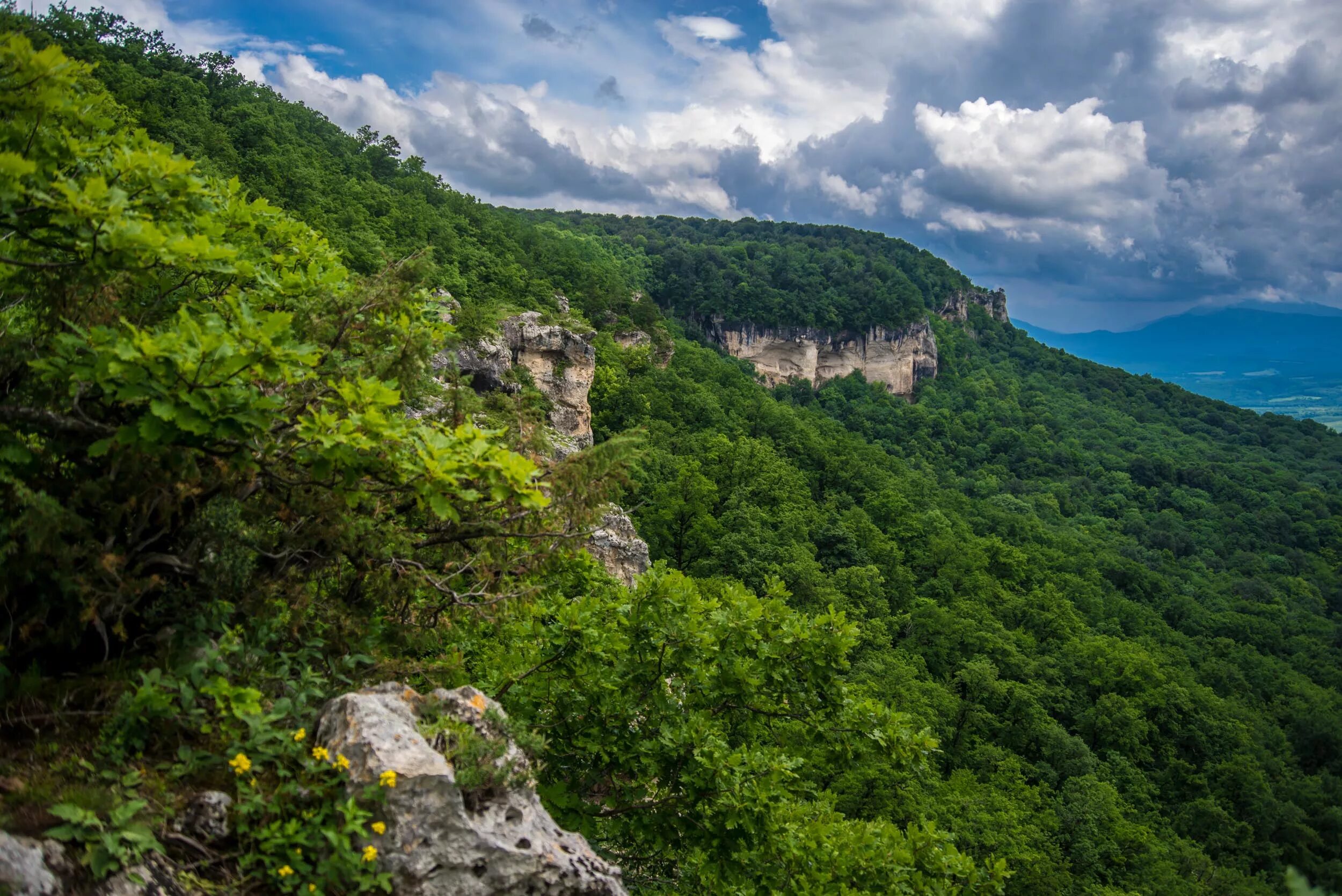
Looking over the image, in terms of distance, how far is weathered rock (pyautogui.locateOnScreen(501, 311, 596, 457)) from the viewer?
35.5m

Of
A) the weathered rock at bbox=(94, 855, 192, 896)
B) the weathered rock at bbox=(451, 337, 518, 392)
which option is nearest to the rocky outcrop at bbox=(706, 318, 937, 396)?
the weathered rock at bbox=(451, 337, 518, 392)

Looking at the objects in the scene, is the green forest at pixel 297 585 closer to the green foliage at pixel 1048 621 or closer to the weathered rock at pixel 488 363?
the green foliage at pixel 1048 621

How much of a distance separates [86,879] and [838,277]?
125064 mm

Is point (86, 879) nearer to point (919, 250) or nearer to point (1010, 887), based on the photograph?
point (1010, 887)

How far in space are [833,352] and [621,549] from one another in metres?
95.5

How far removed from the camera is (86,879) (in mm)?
2992

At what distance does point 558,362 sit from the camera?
121ft

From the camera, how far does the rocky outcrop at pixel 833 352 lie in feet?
350

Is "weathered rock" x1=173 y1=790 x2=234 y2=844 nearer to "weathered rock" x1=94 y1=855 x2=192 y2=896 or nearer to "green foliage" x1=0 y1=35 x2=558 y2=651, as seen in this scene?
"weathered rock" x1=94 y1=855 x2=192 y2=896

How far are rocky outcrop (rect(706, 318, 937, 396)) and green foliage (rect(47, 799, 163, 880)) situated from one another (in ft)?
340

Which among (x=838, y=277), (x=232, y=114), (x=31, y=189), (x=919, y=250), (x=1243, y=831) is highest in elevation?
(x=919, y=250)

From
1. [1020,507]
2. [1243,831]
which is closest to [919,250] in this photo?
[1020,507]

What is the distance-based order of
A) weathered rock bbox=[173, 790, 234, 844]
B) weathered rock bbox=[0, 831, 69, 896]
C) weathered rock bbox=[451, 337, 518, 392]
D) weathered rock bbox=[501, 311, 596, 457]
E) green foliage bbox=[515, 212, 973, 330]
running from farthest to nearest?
green foliage bbox=[515, 212, 973, 330]
weathered rock bbox=[501, 311, 596, 457]
weathered rock bbox=[451, 337, 518, 392]
weathered rock bbox=[173, 790, 234, 844]
weathered rock bbox=[0, 831, 69, 896]

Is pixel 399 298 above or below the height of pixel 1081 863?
above
